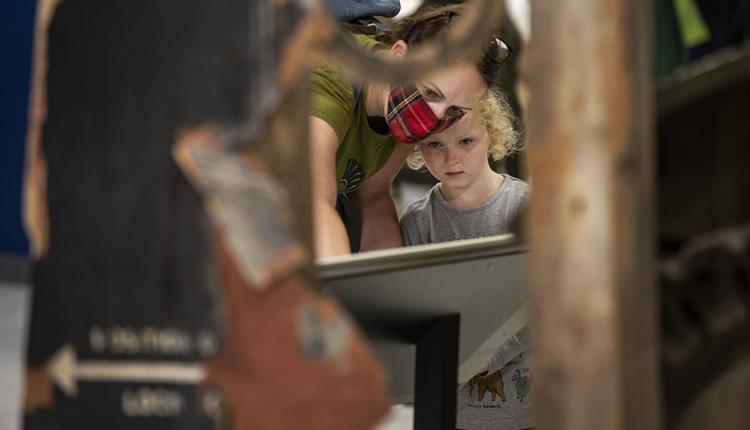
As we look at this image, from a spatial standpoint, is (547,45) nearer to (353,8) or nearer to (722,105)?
(722,105)

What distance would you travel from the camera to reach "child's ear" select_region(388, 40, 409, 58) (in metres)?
2.12

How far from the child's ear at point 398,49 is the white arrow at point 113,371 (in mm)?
1167

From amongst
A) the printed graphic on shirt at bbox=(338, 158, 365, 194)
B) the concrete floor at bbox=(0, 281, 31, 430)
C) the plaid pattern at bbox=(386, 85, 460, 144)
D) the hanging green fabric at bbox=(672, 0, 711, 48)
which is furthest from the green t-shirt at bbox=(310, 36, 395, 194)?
the hanging green fabric at bbox=(672, 0, 711, 48)

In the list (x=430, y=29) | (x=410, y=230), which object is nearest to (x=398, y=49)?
(x=430, y=29)

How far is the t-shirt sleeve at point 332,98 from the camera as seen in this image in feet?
7.00

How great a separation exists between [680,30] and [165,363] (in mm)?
641

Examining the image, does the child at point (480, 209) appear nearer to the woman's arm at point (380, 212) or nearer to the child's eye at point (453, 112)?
the woman's arm at point (380, 212)

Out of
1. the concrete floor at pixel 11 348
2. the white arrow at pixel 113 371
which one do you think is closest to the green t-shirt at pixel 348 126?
the concrete floor at pixel 11 348

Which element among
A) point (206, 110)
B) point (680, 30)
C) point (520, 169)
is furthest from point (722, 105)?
point (520, 169)

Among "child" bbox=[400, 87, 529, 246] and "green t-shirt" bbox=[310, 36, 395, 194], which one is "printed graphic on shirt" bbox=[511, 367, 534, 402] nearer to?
"child" bbox=[400, 87, 529, 246]

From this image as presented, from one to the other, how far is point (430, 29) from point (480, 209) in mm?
509

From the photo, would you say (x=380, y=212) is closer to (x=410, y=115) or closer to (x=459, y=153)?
(x=459, y=153)

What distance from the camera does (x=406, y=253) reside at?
67.0 inches

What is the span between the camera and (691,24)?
3.87 ft
